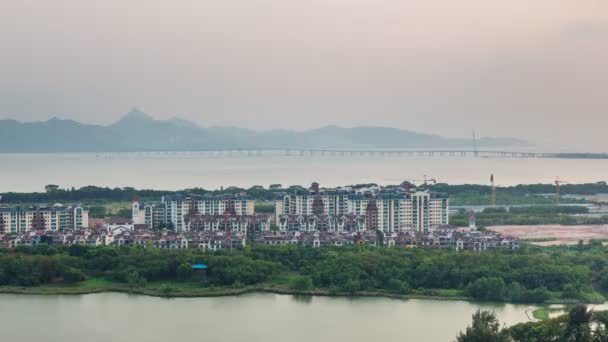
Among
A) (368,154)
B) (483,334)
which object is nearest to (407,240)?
(483,334)

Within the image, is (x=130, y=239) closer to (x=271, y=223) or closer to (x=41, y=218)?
(x=41, y=218)

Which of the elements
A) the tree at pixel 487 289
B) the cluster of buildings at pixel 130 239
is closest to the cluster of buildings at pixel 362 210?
the cluster of buildings at pixel 130 239

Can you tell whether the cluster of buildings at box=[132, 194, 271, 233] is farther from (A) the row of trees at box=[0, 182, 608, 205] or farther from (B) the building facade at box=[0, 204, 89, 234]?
(A) the row of trees at box=[0, 182, 608, 205]

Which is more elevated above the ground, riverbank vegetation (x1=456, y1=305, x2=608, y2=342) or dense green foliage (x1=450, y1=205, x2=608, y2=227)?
dense green foliage (x1=450, y1=205, x2=608, y2=227)

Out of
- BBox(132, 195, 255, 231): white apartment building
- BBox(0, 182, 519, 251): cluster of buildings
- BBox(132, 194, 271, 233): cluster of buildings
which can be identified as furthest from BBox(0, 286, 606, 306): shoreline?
BBox(132, 195, 255, 231): white apartment building

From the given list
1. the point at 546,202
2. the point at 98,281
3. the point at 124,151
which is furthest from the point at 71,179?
the point at 124,151

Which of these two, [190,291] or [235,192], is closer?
[190,291]
